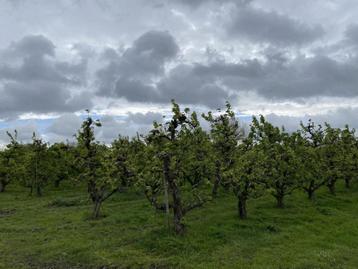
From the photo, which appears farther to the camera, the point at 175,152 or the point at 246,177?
the point at 246,177

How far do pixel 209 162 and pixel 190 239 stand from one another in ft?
25.0

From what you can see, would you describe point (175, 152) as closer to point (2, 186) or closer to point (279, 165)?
point (279, 165)

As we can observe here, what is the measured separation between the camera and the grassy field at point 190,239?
2023 centimetres

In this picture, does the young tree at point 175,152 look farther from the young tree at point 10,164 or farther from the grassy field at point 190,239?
the young tree at point 10,164

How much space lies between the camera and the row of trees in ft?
82.2

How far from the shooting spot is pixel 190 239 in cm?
2350

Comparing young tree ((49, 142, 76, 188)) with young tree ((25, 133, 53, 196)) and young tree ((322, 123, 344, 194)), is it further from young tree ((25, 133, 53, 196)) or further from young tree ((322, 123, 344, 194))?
young tree ((322, 123, 344, 194))

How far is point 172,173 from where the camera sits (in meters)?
24.7

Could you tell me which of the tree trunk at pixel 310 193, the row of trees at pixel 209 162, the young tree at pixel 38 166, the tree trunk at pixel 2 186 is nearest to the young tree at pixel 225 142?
the row of trees at pixel 209 162

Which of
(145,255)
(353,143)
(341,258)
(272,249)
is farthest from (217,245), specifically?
(353,143)

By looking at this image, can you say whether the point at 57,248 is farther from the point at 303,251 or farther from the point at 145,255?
the point at 303,251

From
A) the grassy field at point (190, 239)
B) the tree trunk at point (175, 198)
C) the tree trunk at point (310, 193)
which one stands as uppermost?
the tree trunk at point (175, 198)

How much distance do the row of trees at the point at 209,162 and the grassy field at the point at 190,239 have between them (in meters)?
2.02

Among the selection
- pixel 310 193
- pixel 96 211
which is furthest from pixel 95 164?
pixel 310 193
